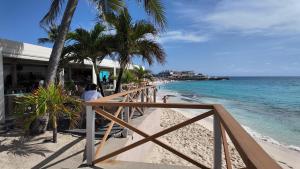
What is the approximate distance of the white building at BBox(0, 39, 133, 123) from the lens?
8.50 metres

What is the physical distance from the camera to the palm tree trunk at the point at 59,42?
6.99 metres

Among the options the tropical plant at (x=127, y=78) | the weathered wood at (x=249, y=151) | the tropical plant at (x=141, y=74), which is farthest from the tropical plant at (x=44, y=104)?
the tropical plant at (x=141, y=74)

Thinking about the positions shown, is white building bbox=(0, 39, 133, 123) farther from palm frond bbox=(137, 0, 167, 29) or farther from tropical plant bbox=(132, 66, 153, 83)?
palm frond bbox=(137, 0, 167, 29)

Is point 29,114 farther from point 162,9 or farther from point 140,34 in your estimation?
point 140,34

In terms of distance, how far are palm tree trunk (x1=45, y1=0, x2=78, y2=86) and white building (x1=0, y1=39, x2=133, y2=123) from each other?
2.14m

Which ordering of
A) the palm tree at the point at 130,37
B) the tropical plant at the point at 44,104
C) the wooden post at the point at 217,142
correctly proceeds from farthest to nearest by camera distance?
1. the palm tree at the point at 130,37
2. the tropical plant at the point at 44,104
3. the wooden post at the point at 217,142

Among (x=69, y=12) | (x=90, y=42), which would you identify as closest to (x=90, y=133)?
(x=69, y=12)

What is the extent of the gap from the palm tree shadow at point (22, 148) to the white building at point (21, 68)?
266 cm

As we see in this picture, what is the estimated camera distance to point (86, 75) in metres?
21.2

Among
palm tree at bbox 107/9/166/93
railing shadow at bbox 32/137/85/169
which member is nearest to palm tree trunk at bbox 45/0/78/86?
railing shadow at bbox 32/137/85/169

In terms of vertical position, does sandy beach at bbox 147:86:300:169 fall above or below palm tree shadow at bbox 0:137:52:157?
below

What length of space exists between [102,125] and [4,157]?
2.77 metres

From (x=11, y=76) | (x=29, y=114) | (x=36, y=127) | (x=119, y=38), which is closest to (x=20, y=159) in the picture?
(x=29, y=114)

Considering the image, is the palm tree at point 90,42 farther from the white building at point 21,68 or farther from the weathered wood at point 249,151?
the weathered wood at point 249,151
